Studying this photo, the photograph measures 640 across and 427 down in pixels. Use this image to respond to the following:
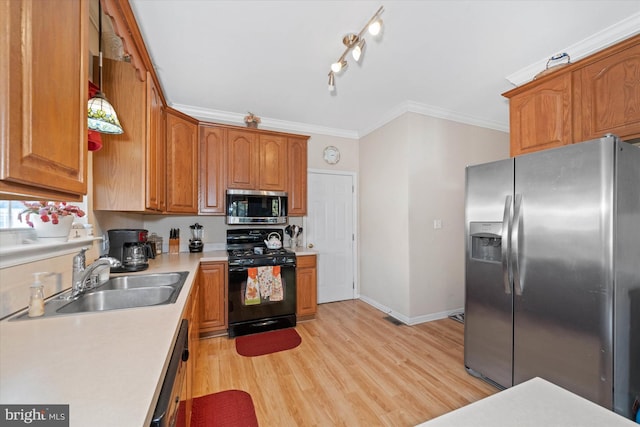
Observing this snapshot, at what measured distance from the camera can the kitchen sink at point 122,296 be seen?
1.30 metres

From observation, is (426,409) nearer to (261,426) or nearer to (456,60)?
(261,426)

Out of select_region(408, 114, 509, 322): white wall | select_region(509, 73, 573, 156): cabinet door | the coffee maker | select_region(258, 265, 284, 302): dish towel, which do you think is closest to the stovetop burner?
select_region(258, 265, 284, 302): dish towel

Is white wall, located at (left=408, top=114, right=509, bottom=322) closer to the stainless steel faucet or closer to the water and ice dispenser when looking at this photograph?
the water and ice dispenser

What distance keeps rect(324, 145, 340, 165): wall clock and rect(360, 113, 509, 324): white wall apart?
0.61 metres

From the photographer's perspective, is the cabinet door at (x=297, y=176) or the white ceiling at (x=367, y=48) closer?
the white ceiling at (x=367, y=48)

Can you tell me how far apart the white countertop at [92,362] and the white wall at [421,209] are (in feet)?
8.73

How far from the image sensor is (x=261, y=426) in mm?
1637

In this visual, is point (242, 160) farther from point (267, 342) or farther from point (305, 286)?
point (267, 342)

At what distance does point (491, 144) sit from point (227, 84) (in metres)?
3.46

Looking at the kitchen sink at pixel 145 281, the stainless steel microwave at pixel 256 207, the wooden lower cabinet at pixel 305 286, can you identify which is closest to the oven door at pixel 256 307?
the wooden lower cabinet at pixel 305 286

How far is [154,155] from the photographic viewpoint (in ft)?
6.65

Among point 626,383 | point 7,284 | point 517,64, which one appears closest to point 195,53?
point 7,284

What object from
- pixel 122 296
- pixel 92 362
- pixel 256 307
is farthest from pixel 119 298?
pixel 256 307

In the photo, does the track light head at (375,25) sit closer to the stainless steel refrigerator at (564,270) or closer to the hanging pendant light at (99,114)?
the stainless steel refrigerator at (564,270)
